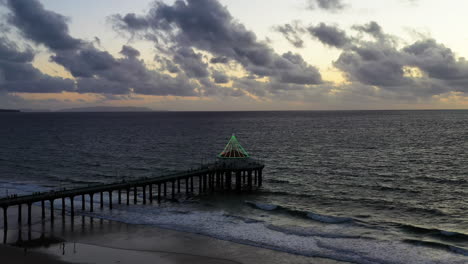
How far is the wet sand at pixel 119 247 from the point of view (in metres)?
30.7

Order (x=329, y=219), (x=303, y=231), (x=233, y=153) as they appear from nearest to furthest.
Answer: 1. (x=303, y=231)
2. (x=329, y=219)
3. (x=233, y=153)

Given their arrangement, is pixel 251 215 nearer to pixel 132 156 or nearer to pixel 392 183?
pixel 392 183

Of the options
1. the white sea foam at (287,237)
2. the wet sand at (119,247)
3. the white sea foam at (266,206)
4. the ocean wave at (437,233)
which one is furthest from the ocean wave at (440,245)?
the white sea foam at (266,206)

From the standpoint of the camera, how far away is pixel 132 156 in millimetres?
91375

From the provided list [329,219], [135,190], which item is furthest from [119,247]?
[329,219]

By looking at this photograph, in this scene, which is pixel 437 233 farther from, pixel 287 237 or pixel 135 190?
pixel 135 190

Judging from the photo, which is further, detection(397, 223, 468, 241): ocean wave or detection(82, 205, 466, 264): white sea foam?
detection(397, 223, 468, 241): ocean wave

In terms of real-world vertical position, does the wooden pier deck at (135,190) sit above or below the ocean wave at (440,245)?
above

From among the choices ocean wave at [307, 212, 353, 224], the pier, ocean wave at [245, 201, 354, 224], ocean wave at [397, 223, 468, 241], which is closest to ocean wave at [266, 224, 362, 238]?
ocean wave at [307, 212, 353, 224]

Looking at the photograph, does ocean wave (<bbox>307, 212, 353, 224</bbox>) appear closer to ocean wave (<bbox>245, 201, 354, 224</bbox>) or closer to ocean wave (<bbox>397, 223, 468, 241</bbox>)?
ocean wave (<bbox>245, 201, 354, 224</bbox>)

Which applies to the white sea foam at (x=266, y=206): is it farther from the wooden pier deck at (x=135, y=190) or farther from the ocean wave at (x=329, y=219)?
the wooden pier deck at (x=135, y=190)

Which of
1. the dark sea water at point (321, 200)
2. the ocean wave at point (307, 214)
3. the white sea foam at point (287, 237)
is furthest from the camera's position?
the ocean wave at point (307, 214)

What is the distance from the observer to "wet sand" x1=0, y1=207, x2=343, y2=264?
101 ft

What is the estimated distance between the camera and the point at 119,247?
33344 mm
